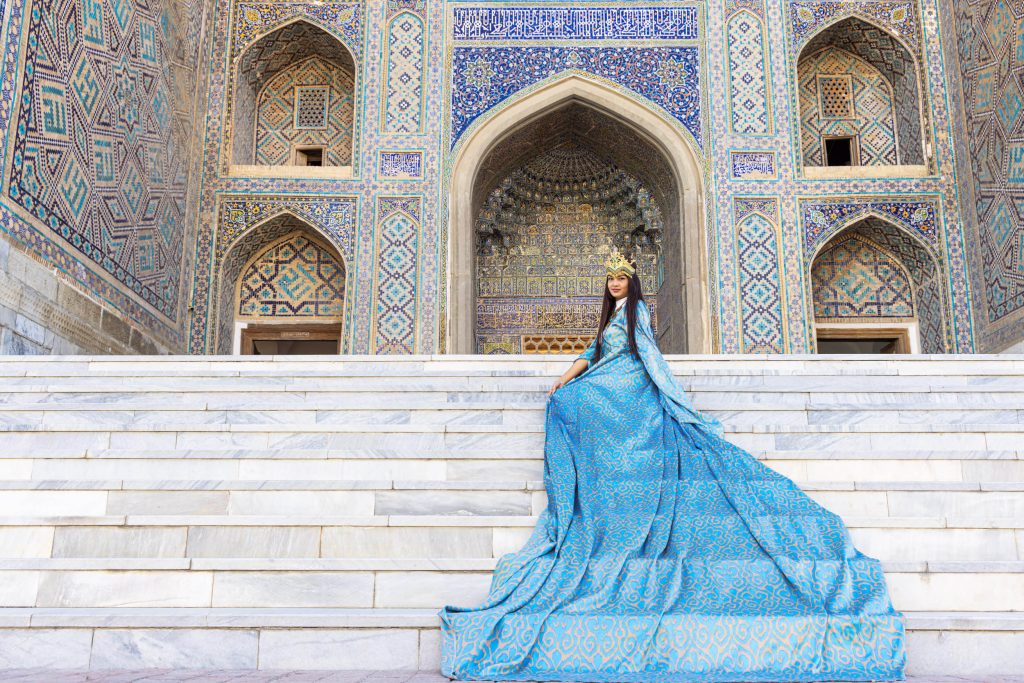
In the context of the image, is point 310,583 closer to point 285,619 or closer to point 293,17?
point 285,619

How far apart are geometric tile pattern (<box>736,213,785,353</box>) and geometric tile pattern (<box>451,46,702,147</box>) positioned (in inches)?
51.4

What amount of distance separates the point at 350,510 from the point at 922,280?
737cm

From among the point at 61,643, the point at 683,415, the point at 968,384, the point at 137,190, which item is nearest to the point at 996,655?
the point at 683,415

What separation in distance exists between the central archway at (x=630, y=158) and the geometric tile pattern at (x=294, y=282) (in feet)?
4.44

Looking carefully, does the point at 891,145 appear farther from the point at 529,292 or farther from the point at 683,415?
the point at 683,415

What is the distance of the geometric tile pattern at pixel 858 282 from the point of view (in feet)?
30.5

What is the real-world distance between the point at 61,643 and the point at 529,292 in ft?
24.9

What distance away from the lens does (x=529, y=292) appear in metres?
10.1

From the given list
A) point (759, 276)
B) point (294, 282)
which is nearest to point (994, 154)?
point (759, 276)

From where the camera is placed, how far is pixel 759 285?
866 centimetres

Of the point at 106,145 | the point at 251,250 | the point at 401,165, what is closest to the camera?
the point at 106,145

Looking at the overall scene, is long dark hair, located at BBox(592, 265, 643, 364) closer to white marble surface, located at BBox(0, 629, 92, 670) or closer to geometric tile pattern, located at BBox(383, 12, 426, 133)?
white marble surface, located at BBox(0, 629, 92, 670)

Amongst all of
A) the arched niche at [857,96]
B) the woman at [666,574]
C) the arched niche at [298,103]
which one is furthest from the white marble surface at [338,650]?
the arched niche at [857,96]

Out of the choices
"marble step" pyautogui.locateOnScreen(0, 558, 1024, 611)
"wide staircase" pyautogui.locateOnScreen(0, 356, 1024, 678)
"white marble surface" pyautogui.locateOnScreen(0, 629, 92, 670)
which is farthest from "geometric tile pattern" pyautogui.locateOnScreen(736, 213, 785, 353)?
"white marble surface" pyautogui.locateOnScreen(0, 629, 92, 670)
